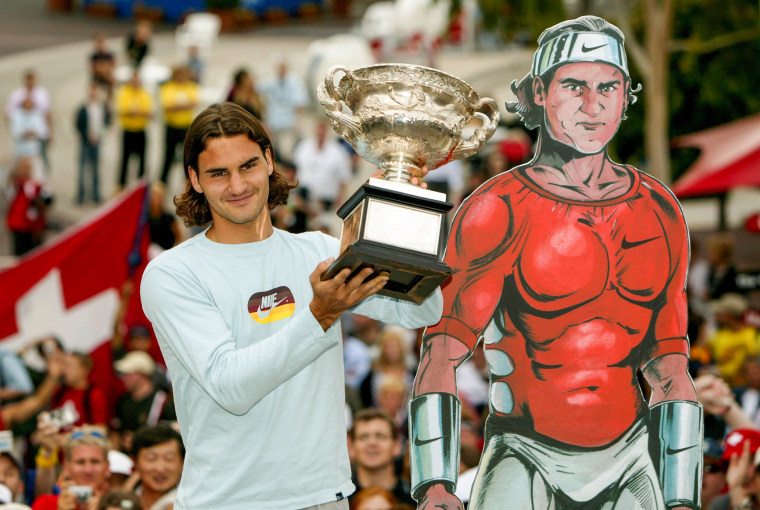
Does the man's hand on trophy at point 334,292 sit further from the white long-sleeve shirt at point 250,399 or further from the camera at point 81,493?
the camera at point 81,493

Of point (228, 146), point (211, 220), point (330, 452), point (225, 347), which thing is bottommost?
point (330, 452)

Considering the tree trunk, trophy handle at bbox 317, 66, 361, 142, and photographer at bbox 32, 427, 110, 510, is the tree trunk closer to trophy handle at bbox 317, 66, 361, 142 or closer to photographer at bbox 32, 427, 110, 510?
photographer at bbox 32, 427, 110, 510

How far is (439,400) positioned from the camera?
13.5ft

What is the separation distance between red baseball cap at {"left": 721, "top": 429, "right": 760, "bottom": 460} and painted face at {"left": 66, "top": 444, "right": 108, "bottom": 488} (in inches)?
124

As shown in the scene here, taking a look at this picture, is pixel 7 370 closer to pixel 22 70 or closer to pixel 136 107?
pixel 136 107

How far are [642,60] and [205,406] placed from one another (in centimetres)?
971

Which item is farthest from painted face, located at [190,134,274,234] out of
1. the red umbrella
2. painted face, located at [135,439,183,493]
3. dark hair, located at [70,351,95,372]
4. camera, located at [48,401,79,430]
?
the red umbrella

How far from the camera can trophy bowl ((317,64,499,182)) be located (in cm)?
370

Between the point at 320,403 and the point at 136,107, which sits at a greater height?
the point at 136,107

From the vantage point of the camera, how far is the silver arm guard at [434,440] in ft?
13.3

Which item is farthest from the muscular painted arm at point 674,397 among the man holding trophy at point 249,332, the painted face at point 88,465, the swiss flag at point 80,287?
the swiss flag at point 80,287

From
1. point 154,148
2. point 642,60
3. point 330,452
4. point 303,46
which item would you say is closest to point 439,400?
point 330,452

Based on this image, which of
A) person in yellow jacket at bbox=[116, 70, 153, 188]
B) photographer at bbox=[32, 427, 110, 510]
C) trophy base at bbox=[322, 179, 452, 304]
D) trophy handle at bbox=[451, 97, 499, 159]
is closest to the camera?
trophy base at bbox=[322, 179, 452, 304]

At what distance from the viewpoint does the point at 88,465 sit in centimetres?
628
